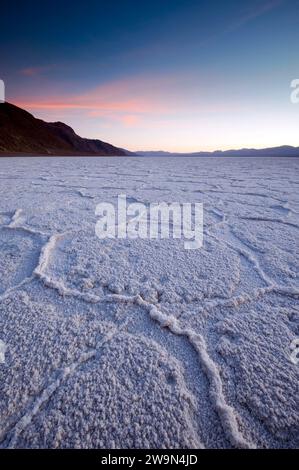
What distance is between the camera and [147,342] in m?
0.73

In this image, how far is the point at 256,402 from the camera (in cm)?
57

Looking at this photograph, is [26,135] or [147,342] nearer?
[147,342]

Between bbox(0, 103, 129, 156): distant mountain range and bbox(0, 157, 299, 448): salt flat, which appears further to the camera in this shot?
bbox(0, 103, 129, 156): distant mountain range

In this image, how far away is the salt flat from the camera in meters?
0.53

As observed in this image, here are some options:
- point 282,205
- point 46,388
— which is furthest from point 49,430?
point 282,205

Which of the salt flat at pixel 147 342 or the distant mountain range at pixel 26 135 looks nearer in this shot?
the salt flat at pixel 147 342

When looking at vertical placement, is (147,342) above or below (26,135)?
below

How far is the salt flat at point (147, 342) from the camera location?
0.53 metres

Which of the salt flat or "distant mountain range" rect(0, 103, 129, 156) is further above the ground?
"distant mountain range" rect(0, 103, 129, 156)

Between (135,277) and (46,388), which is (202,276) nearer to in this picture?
(135,277)

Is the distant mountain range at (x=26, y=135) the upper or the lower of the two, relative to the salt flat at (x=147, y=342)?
upper

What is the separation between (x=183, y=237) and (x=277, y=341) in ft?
2.75
